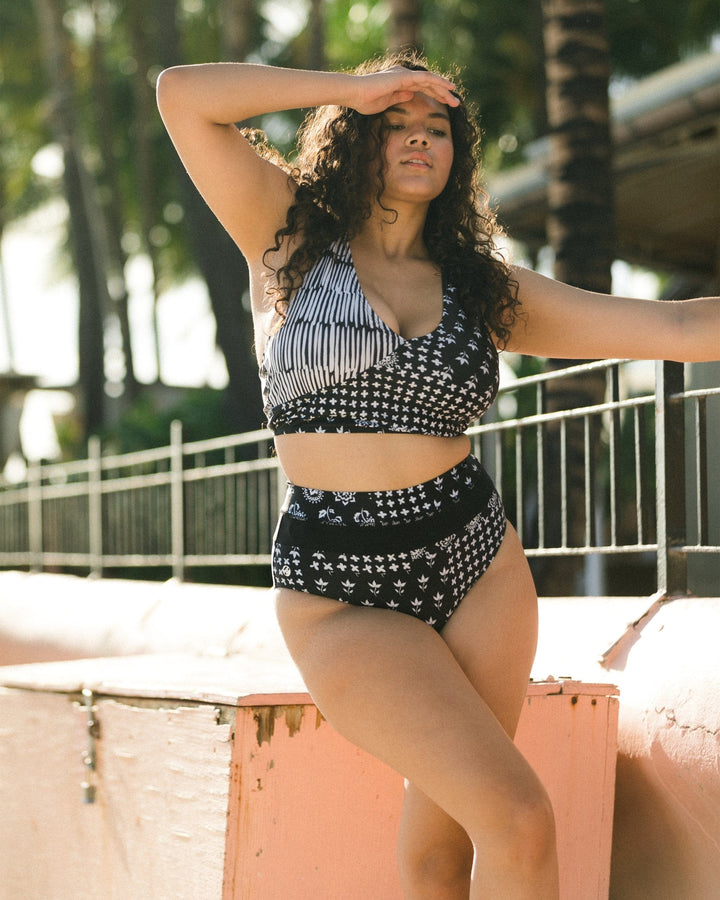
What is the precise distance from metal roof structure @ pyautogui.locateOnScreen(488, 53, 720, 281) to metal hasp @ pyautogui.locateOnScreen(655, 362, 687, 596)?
3.14 m

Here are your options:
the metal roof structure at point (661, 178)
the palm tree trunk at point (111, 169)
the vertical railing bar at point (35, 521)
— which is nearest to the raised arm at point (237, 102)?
the metal roof structure at point (661, 178)

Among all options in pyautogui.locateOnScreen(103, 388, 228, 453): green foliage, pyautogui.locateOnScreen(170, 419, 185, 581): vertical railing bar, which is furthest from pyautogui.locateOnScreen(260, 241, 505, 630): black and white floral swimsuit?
pyautogui.locateOnScreen(103, 388, 228, 453): green foliage

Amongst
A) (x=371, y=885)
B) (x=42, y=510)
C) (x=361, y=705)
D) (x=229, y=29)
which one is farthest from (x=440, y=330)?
(x=229, y=29)

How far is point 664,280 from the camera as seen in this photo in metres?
28.6

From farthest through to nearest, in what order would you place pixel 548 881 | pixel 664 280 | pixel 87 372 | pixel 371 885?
pixel 664 280, pixel 87 372, pixel 371 885, pixel 548 881

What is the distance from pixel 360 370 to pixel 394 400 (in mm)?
91

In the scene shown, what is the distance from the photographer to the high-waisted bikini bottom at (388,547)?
7.34 ft

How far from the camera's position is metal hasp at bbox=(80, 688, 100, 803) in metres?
3.27

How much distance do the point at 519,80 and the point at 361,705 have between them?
72.0ft

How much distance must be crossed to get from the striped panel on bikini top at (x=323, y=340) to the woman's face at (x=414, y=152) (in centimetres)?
24

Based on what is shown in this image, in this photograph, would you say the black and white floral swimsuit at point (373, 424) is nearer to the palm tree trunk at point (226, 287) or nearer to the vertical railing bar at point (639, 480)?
the vertical railing bar at point (639, 480)

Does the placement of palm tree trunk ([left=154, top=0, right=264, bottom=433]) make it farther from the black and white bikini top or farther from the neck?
the black and white bikini top

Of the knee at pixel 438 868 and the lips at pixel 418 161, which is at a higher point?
the lips at pixel 418 161

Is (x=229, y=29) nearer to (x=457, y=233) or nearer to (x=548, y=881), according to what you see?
(x=457, y=233)
